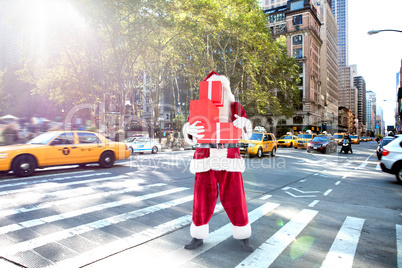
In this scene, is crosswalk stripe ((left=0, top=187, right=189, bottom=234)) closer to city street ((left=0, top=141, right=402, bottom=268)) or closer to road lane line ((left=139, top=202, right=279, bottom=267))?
city street ((left=0, top=141, right=402, bottom=268))

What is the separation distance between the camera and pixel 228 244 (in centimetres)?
372

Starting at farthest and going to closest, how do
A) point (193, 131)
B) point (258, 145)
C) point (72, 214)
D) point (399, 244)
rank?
1. point (258, 145)
2. point (72, 214)
3. point (399, 244)
4. point (193, 131)

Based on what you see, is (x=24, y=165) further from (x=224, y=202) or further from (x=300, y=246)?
(x=300, y=246)

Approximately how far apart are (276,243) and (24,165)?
862 centimetres

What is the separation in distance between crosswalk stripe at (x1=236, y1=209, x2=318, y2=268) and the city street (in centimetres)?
1

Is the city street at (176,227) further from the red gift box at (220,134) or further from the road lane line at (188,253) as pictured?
the red gift box at (220,134)

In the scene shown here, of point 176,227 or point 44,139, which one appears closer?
point 176,227

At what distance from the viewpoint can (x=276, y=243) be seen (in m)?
3.77

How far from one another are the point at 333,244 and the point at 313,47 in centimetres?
7104

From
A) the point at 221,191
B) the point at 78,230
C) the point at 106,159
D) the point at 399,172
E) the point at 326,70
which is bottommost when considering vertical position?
the point at 78,230

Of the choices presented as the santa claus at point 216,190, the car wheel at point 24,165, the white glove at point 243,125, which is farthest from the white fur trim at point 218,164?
the car wheel at point 24,165

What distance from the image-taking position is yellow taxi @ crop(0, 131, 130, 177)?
8.70 metres

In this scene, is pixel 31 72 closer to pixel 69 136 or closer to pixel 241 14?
pixel 241 14

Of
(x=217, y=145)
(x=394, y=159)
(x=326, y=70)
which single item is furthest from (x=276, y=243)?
(x=326, y=70)
